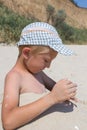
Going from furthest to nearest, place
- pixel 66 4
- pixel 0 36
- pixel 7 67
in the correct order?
pixel 66 4, pixel 0 36, pixel 7 67

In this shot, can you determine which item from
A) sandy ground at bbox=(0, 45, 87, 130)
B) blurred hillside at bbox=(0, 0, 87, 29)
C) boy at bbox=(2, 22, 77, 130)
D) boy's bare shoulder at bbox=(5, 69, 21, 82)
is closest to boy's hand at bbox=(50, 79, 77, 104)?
boy at bbox=(2, 22, 77, 130)

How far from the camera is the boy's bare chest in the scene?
2.82 m

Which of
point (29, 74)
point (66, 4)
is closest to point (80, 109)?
point (29, 74)

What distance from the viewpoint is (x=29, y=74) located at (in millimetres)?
2910

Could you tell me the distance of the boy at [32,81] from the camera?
2656mm

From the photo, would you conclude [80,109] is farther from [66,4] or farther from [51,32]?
→ [66,4]

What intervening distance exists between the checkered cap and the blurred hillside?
3086 centimetres

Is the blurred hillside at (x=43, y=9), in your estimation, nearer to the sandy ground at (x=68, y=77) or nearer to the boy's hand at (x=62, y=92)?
the sandy ground at (x=68, y=77)

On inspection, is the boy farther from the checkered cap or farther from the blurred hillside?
the blurred hillside

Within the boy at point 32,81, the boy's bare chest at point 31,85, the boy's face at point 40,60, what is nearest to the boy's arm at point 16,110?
the boy at point 32,81

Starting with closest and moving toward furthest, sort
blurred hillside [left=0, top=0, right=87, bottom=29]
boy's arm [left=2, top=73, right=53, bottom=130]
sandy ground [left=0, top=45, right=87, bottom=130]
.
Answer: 1. boy's arm [left=2, top=73, right=53, bottom=130]
2. sandy ground [left=0, top=45, right=87, bottom=130]
3. blurred hillside [left=0, top=0, right=87, bottom=29]

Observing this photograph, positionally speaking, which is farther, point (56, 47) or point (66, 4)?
point (66, 4)

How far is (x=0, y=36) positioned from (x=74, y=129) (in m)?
15.2

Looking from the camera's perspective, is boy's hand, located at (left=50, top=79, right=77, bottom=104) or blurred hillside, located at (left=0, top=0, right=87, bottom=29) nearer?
boy's hand, located at (left=50, top=79, right=77, bottom=104)
